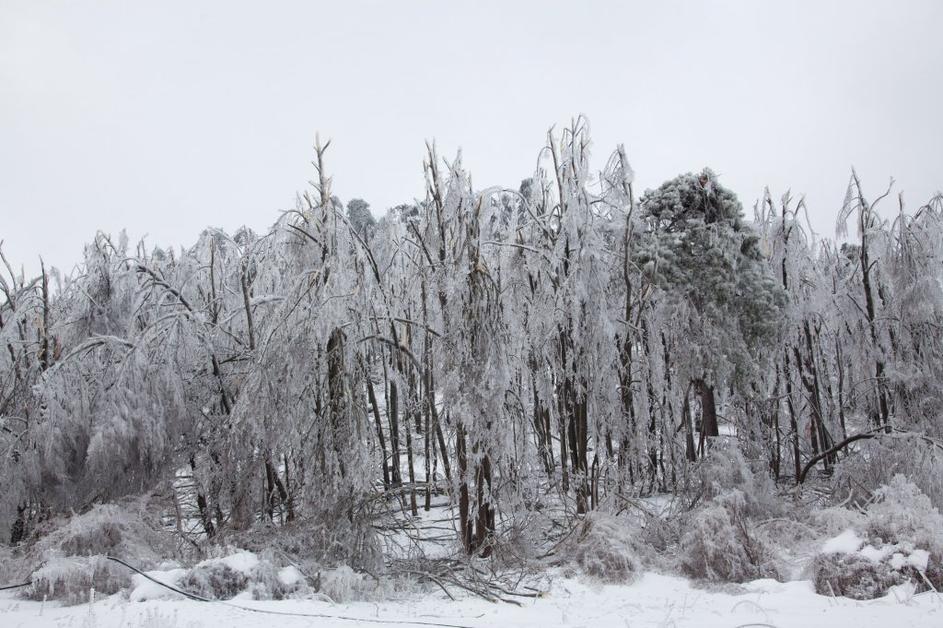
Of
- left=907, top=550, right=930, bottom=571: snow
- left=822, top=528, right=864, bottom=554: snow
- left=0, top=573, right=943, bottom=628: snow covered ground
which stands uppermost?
left=822, top=528, right=864, bottom=554: snow

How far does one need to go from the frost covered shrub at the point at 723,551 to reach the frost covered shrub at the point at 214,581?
174 inches

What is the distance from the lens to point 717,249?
8984 mm

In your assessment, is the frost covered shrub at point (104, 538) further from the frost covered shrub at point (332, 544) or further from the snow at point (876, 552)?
the snow at point (876, 552)

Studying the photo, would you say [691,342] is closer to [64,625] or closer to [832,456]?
[832,456]

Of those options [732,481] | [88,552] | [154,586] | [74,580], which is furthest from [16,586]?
[732,481]

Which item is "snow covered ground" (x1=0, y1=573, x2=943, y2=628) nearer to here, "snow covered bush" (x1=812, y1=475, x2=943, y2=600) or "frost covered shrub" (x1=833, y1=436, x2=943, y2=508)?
"snow covered bush" (x1=812, y1=475, x2=943, y2=600)

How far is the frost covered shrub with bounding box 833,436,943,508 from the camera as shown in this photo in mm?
7449

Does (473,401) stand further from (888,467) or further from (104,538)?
(888,467)

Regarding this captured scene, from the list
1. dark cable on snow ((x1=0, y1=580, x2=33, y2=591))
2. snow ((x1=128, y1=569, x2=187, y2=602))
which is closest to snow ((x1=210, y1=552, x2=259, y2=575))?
snow ((x1=128, y1=569, x2=187, y2=602))

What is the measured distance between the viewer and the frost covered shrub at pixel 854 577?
506cm

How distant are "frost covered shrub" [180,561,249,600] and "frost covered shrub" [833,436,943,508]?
697cm

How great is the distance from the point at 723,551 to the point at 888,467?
3.61 metres

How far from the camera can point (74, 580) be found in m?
5.88

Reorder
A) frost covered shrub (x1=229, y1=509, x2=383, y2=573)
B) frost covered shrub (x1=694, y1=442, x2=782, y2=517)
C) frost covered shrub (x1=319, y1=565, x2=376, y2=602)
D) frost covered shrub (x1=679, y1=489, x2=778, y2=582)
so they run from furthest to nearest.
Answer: frost covered shrub (x1=694, y1=442, x2=782, y2=517) < frost covered shrub (x1=229, y1=509, x2=383, y2=573) < frost covered shrub (x1=679, y1=489, x2=778, y2=582) < frost covered shrub (x1=319, y1=565, x2=376, y2=602)
